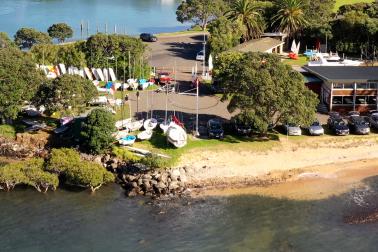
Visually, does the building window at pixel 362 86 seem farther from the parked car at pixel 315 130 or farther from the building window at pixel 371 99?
the parked car at pixel 315 130

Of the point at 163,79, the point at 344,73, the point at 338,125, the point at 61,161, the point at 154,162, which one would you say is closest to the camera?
the point at 61,161

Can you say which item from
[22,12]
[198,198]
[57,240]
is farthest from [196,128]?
[22,12]

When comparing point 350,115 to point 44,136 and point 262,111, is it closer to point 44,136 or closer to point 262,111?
point 262,111

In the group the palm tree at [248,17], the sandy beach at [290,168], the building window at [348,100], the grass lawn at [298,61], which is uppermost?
the palm tree at [248,17]

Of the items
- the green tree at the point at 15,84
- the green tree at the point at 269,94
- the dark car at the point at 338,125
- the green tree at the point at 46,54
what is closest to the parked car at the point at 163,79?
the green tree at the point at 46,54

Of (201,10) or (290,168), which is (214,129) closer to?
(290,168)

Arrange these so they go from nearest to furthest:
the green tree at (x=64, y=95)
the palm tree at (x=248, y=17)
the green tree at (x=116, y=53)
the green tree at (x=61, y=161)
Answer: the green tree at (x=61, y=161)
the green tree at (x=64, y=95)
the green tree at (x=116, y=53)
the palm tree at (x=248, y=17)

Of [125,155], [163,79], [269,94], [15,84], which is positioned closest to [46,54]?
[163,79]

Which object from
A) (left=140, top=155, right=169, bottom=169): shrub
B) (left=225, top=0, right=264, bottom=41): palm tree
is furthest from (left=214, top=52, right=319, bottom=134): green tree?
(left=225, top=0, right=264, bottom=41): palm tree
